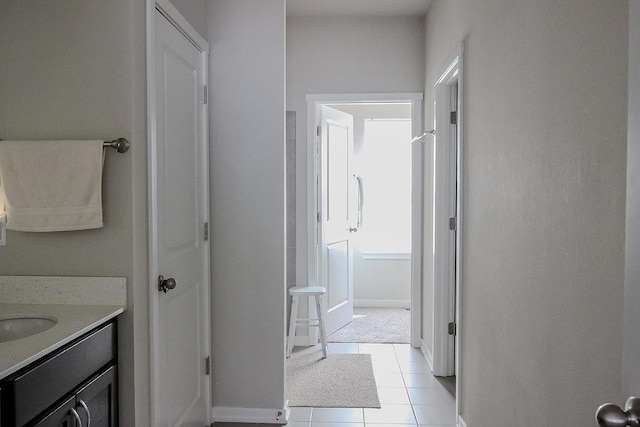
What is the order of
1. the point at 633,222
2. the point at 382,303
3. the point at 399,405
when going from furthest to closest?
the point at 382,303
the point at 399,405
the point at 633,222

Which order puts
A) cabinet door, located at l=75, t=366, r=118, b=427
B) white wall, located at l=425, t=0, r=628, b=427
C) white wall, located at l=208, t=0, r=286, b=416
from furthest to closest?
white wall, located at l=208, t=0, r=286, b=416 < cabinet door, located at l=75, t=366, r=118, b=427 < white wall, located at l=425, t=0, r=628, b=427

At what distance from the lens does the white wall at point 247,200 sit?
308cm

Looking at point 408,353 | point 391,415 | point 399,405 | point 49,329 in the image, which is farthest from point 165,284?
point 408,353

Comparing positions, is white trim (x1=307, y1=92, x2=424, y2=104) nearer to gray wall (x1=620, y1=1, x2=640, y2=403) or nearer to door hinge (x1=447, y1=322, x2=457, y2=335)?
door hinge (x1=447, y1=322, x2=457, y2=335)

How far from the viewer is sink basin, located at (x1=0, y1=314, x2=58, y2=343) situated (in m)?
1.86

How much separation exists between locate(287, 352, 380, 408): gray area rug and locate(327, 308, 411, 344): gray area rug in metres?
0.50

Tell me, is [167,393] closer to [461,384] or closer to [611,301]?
[461,384]

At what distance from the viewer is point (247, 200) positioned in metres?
3.12

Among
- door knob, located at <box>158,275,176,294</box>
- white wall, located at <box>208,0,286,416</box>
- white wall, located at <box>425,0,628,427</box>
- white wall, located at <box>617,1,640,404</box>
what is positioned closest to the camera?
white wall, located at <box>617,1,640,404</box>

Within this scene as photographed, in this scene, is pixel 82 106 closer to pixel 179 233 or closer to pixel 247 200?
pixel 179 233

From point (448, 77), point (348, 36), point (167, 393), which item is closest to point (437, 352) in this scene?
point (448, 77)

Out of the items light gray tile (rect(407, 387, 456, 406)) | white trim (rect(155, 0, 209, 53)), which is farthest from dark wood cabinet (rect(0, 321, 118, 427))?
light gray tile (rect(407, 387, 456, 406))

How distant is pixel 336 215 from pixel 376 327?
1.17 meters

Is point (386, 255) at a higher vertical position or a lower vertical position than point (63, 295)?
lower
